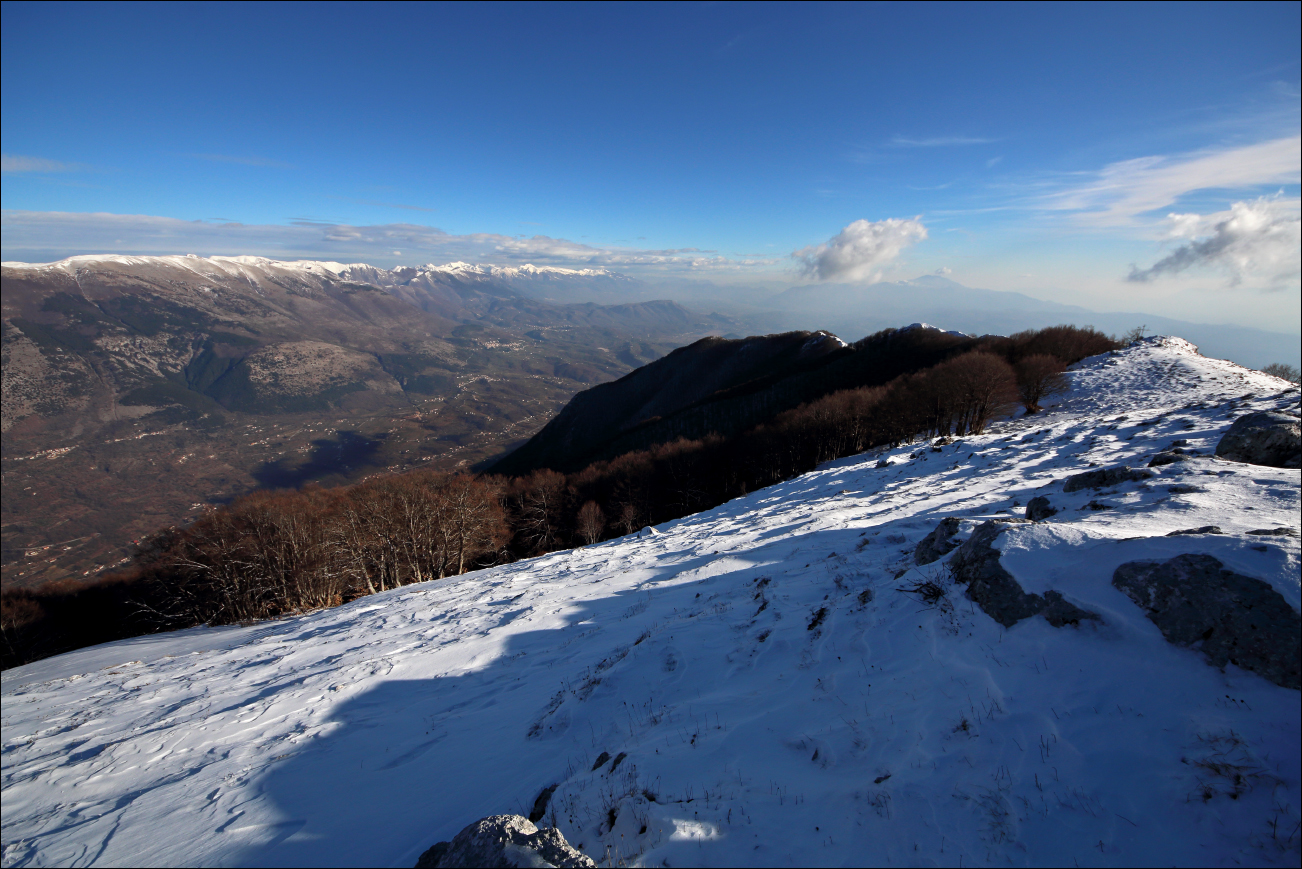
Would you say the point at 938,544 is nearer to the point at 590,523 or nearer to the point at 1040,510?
the point at 1040,510

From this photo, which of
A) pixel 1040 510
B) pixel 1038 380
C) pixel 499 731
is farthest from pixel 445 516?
pixel 1038 380

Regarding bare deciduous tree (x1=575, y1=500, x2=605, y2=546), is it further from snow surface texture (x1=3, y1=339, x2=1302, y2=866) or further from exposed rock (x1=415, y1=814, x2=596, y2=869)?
exposed rock (x1=415, y1=814, x2=596, y2=869)

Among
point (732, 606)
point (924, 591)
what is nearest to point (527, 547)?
point (732, 606)

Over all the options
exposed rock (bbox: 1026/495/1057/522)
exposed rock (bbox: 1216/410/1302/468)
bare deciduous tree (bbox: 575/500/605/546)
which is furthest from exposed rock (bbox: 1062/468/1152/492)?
bare deciduous tree (bbox: 575/500/605/546)

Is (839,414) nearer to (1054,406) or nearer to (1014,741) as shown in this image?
(1054,406)

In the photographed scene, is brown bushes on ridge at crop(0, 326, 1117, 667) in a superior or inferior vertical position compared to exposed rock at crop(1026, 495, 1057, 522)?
inferior

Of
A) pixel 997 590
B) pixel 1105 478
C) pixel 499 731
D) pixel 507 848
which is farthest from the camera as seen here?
pixel 1105 478
